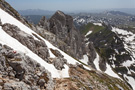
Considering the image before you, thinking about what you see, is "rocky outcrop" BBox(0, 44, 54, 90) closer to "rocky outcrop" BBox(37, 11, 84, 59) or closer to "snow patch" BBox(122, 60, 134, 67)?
"rocky outcrop" BBox(37, 11, 84, 59)

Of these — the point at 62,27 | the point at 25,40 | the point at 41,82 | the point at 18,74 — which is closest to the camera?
the point at 18,74

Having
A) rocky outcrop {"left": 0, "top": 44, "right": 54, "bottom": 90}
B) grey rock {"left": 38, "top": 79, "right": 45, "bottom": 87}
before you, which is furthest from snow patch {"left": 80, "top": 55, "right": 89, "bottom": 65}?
grey rock {"left": 38, "top": 79, "right": 45, "bottom": 87}

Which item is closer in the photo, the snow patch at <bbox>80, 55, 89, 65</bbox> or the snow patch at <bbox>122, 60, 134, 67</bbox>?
the snow patch at <bbox>80, 55, 89, 65</bbox>

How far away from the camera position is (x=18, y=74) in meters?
23.5

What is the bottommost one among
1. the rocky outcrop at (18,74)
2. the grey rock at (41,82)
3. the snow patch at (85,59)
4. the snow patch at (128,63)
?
the snow patch at (128,63)

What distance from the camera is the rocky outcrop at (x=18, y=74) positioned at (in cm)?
1991

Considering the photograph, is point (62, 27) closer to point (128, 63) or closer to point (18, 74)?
point (18, 74)

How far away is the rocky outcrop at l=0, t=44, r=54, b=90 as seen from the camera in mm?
19909

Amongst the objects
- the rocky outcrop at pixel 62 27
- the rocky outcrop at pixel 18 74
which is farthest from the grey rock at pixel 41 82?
the rocky outcrop at pixel 62 27

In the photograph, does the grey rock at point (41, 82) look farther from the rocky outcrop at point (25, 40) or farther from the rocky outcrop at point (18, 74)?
the rocky outcrop at point (25, 40)

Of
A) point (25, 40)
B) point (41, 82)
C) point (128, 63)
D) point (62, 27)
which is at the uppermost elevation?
point (25, 40)

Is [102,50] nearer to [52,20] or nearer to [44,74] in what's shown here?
[52,20]

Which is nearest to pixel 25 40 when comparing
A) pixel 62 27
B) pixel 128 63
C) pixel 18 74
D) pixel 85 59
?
pixel 18 74

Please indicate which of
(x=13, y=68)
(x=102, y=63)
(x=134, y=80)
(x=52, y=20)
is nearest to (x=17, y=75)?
(x=13, y=68)
